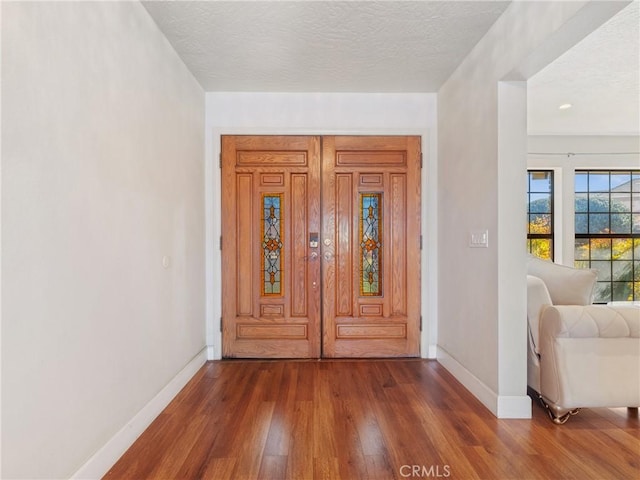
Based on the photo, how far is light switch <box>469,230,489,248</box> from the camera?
233cm

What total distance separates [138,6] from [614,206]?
6174 millimetres

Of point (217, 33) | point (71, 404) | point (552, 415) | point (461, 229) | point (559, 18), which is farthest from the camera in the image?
point (461, 229)

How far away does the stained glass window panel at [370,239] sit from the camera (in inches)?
130

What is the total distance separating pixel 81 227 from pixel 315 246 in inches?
80.6

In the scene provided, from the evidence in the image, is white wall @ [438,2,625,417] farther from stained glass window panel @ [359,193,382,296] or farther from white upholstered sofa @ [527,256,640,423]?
stained glass window panel @ [359,193,382,296]

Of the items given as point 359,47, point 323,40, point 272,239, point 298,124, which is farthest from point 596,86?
point 272,239

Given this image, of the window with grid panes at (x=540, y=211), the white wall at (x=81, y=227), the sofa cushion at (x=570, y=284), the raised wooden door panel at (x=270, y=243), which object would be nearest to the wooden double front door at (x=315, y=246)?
the raised wooden door panel at (x=270, y=243)

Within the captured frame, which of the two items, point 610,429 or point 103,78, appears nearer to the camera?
point 103,78

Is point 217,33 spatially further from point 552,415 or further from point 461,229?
point 552,415

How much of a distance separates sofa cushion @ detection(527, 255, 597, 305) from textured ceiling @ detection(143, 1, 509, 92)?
180cm

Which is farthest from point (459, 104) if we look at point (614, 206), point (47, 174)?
point (614, 206)

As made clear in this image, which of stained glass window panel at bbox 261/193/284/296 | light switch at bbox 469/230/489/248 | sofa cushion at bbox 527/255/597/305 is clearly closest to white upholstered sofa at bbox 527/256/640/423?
sofa cushion at bbox 527/255/597/305

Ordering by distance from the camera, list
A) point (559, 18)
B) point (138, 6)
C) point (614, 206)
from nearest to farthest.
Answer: point (559, 18) → point (138, 6) → point (614, 206)

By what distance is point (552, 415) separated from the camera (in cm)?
212
